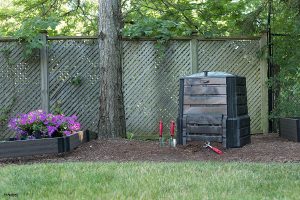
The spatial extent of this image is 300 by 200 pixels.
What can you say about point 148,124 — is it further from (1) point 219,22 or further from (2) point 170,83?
(1) point 219,22

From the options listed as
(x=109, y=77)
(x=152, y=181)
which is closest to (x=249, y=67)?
(x=109, y=77)

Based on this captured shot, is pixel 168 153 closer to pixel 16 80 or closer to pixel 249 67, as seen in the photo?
pixel 249 67

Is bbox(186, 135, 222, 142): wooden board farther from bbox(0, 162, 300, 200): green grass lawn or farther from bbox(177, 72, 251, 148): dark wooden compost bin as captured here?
bbox(0, 162, 300, 200): green grass lawn

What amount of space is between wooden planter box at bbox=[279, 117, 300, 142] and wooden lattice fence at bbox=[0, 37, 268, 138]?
1070 millimetres

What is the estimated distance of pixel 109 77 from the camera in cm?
789

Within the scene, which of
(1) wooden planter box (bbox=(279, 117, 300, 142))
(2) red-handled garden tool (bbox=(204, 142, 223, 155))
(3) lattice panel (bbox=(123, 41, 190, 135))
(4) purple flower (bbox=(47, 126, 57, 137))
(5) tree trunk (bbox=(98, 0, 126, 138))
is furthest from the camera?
(3) lattice panel (bbox=(123, 41, 190, 135))

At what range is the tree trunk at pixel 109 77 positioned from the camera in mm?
7867

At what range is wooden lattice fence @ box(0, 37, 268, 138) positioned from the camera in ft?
29.5

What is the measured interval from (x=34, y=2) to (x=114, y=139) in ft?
17.7

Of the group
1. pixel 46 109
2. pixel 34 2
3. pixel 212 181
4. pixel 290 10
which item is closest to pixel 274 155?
pixel 212 181

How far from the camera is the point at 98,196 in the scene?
12.9 ft

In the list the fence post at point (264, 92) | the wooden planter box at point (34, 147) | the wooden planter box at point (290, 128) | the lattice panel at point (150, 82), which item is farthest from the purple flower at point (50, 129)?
the fence post at point (264, 92)

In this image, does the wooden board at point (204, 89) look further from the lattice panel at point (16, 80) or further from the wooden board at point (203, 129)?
the lattice panel at point (16, 80)

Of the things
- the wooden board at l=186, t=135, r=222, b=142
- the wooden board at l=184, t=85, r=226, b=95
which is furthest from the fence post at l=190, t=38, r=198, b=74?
the wooden board at l=186, t=135, r=222, b=142
